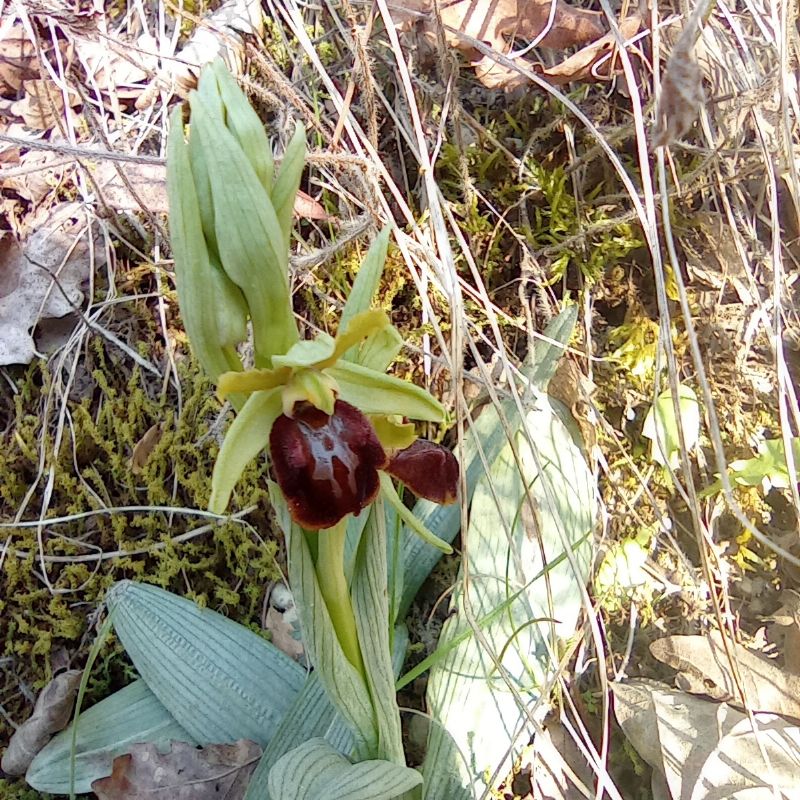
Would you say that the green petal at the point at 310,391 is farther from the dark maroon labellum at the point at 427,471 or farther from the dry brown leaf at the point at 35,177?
the dry brown leaf at the point at 35,177

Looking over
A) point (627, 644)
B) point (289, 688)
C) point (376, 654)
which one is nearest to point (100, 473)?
point (289, 688)

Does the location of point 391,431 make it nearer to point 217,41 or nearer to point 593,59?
point 593,59

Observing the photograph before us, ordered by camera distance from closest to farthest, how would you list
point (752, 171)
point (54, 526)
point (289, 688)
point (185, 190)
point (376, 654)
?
point (185, 190)
point (376, 654)
point (289, 688)
point (752, 171)
point (54, 526)

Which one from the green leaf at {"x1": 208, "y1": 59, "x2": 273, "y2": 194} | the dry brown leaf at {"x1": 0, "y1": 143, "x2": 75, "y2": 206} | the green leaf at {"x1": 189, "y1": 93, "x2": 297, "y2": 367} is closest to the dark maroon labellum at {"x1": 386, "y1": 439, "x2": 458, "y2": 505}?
the green leaf at {"x1": 189, "y1": 93, "x2": 297, "y2": 367}

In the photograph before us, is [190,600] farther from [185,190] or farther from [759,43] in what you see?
[759,43]

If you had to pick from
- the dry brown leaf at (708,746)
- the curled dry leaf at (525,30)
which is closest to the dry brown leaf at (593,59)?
the curled dry leaf at (525,30)

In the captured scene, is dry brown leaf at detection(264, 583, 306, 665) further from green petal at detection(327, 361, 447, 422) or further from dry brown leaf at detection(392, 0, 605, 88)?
dry brown leaf at detection(392, 0, 605, 88)
